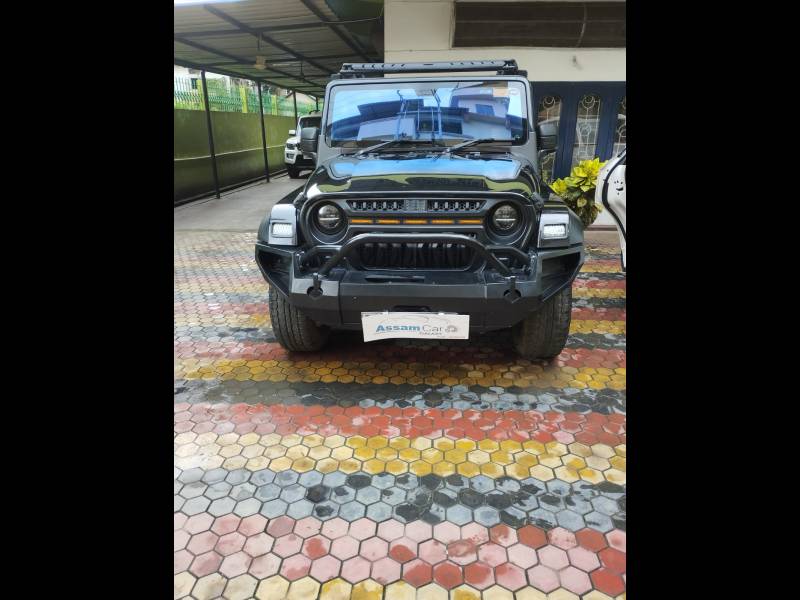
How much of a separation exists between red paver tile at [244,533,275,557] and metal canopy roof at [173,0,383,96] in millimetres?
4730

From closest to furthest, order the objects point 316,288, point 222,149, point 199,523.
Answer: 1. point 199,523
2. point 316,288
3. point 222,149

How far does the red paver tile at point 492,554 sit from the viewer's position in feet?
6.35

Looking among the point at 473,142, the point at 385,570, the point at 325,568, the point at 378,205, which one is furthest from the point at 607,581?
the point at 473,142

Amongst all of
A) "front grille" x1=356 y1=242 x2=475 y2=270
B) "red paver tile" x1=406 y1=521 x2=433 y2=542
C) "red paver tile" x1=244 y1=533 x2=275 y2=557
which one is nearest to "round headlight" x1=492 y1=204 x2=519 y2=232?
"front grille" x1=356 y1=242 x2=475 y2=270

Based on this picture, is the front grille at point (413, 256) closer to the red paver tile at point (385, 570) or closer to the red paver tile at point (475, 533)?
the red paver tile at point (475, 533)

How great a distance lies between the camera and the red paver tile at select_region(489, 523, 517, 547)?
2031 mm

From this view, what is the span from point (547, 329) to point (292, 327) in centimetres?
175

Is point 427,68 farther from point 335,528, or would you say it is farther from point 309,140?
point 335,528

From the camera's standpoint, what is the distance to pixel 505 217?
3002 millimetres

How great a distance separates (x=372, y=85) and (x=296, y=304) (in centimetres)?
200
